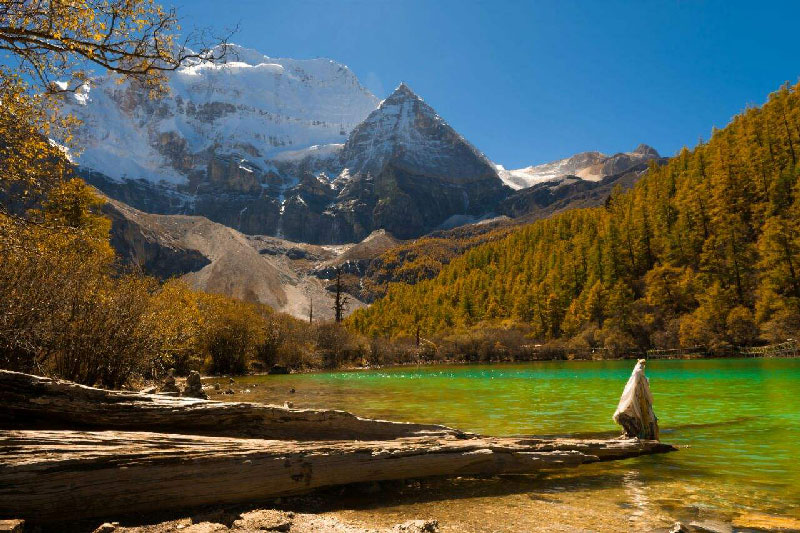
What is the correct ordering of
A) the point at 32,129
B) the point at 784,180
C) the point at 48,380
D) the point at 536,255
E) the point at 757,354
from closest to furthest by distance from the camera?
the point at 48,380 → the point at 32,129 → the point at 757,354 → the point at 784,180 → the point at 536,255

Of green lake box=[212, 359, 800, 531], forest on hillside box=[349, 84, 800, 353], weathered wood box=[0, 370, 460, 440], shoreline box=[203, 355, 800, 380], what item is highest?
forest on hillside box=[349, 84, 800, 353]

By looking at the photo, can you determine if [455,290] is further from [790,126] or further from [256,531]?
[256,531]

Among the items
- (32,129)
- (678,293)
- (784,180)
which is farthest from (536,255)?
(32,129)

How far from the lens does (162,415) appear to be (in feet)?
20.9

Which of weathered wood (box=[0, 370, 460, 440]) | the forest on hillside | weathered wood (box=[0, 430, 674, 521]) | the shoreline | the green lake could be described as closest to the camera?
weathered wood (box=[0, 430, 674, 521])

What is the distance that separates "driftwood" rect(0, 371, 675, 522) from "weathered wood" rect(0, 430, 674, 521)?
0.5 inches

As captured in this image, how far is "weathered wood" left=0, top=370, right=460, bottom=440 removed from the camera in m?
5.64

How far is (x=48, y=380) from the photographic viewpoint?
19.2 ft

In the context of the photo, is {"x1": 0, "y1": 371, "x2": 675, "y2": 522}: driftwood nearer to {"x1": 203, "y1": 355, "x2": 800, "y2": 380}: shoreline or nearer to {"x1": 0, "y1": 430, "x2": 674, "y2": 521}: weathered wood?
{"x1": 0, "y1": 430, "x2": 674, "y2": 521}: weathered wood

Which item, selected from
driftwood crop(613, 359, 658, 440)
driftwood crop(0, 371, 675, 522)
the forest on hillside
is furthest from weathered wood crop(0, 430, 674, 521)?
the forest on hillside

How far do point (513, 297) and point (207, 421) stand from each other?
4058 inches

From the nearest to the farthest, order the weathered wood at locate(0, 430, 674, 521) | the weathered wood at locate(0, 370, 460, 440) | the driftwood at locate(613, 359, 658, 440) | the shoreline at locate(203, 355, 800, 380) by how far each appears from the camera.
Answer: the weathered wood at locate(0, 430, 674, 521), the weathered wood at locate(0, 370, 460, 440), the driftwood at locate(613, 359, 658, 440), the shoreline at locate(203, 355, 800, 380)

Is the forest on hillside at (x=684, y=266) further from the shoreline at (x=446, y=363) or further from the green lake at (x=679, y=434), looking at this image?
the green lake at (x=679, y=434)

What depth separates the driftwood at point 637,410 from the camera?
9.79 m
